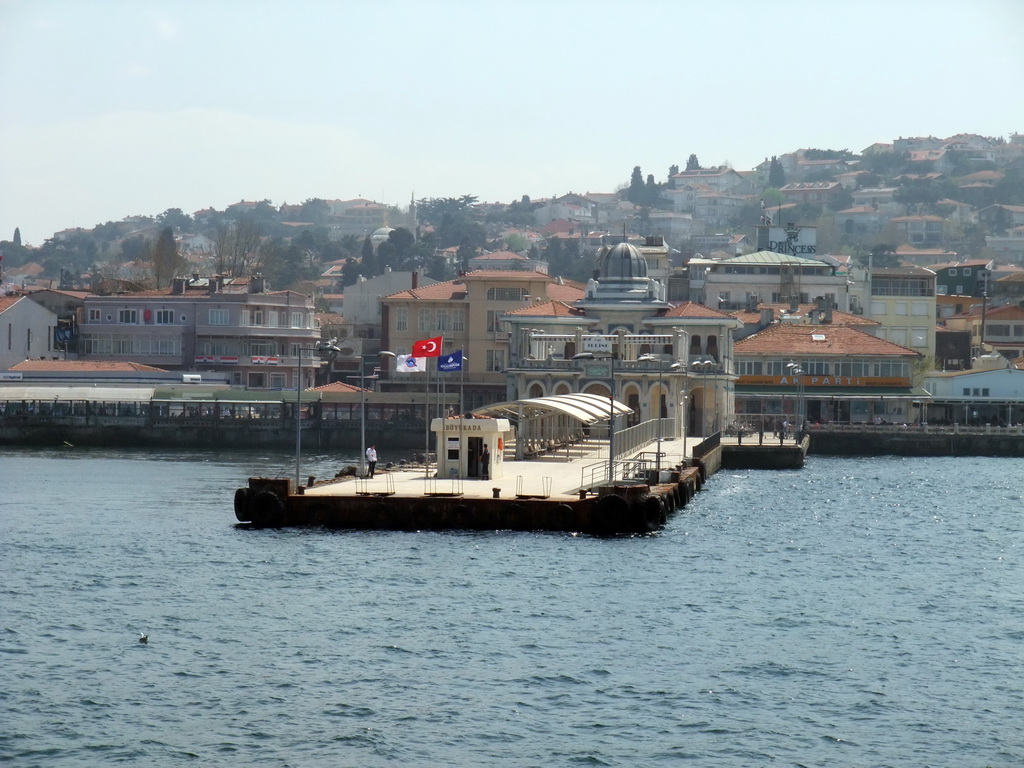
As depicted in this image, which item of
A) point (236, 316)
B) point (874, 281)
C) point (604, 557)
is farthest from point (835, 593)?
point (874, 281)

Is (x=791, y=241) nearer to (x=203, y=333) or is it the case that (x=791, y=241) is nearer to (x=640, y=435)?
(x=203, y=333)

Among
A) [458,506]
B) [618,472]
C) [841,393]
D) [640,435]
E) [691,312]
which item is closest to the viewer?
[458,506]

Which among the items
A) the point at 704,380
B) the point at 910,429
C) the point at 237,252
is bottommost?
the point at 910,429

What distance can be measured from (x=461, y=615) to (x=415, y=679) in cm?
652

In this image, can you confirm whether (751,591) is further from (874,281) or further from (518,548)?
(874,281)

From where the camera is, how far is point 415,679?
1337 inches

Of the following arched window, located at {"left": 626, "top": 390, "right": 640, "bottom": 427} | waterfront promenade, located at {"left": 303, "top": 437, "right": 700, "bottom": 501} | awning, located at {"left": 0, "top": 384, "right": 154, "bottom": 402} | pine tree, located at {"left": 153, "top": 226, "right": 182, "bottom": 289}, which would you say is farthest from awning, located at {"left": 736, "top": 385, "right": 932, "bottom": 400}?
pine tree, located at {"left": 153, "top": 226, "right": 182, "bottom": 289}

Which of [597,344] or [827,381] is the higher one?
[597,344]

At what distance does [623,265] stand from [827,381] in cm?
1901

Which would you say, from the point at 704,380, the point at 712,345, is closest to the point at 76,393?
the point at 712,345

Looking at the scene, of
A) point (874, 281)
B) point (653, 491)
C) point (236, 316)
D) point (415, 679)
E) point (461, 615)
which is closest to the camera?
point (415, 679)

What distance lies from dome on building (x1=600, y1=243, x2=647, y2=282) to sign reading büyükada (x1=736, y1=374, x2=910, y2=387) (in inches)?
542

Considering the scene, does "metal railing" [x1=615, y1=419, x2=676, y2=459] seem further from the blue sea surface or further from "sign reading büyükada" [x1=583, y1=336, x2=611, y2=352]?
the blue sea surface

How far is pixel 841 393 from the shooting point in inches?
4592
